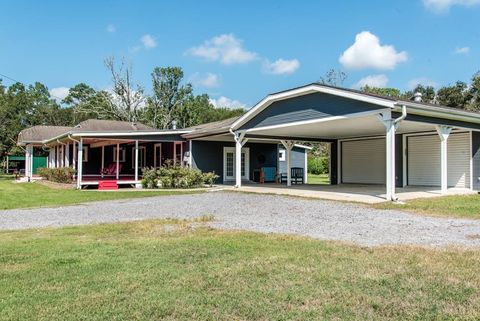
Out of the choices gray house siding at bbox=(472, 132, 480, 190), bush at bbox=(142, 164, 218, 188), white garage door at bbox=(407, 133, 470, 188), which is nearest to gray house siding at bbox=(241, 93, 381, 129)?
bush at bbox=(142, 164, 218, 188)

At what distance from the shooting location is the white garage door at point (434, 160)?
15539 millimetres

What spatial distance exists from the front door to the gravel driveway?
934cm

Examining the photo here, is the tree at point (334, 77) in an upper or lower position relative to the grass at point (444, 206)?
upper

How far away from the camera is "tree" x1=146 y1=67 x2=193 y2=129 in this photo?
4797cm

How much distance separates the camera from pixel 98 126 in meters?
29.9

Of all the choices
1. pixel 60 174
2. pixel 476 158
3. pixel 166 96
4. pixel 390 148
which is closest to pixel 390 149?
pixel 390 148

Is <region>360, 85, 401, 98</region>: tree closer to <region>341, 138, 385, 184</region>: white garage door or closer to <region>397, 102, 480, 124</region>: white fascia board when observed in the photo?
<region>341, 138, 385, 184</region>: white garage door

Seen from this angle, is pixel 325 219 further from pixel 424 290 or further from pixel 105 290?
pixel 105 290

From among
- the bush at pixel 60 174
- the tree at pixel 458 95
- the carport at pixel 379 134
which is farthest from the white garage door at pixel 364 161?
the tree at pixel 458 95

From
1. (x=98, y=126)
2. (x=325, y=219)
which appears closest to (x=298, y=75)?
(x=98, y=126)

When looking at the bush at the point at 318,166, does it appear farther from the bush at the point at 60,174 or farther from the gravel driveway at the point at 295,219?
the gravel driveway at the point at 295,219

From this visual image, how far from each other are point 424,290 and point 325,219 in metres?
4.81

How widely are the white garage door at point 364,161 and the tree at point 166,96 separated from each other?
2959 centimetres

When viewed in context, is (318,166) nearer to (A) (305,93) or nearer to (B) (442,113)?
(A) (305,93)
